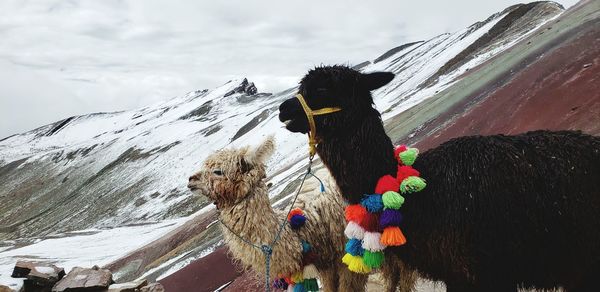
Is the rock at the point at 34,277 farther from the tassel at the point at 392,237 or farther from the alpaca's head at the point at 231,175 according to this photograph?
the tassel at the point at 392,237

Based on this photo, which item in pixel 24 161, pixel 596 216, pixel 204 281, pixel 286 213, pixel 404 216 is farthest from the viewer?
pixel 24 161

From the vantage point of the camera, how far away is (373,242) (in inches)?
136

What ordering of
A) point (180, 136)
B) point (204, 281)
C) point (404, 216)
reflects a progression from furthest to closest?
point (180, 136) → point (204, 281) → point (404, 216)

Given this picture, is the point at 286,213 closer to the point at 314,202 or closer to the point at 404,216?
the point at 314,202

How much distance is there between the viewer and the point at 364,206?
3482mm

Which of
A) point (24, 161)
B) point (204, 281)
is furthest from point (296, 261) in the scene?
point (24, 161)

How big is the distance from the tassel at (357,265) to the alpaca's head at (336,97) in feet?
3.51

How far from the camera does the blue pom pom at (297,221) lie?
5.23 meters

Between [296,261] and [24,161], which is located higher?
[24,161]

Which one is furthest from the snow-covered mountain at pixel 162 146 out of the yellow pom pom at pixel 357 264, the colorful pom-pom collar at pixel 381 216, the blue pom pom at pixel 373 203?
the blue pom pom at pixel 373 203

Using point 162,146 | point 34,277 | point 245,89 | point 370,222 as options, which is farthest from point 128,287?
point 245,89

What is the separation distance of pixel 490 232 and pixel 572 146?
0.83 metres

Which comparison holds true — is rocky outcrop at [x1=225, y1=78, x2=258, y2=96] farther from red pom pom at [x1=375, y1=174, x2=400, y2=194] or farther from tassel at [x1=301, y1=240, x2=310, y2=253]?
red pom pom at [x1=375, y1=174, x2=400, y2=194]

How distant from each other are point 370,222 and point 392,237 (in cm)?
28
